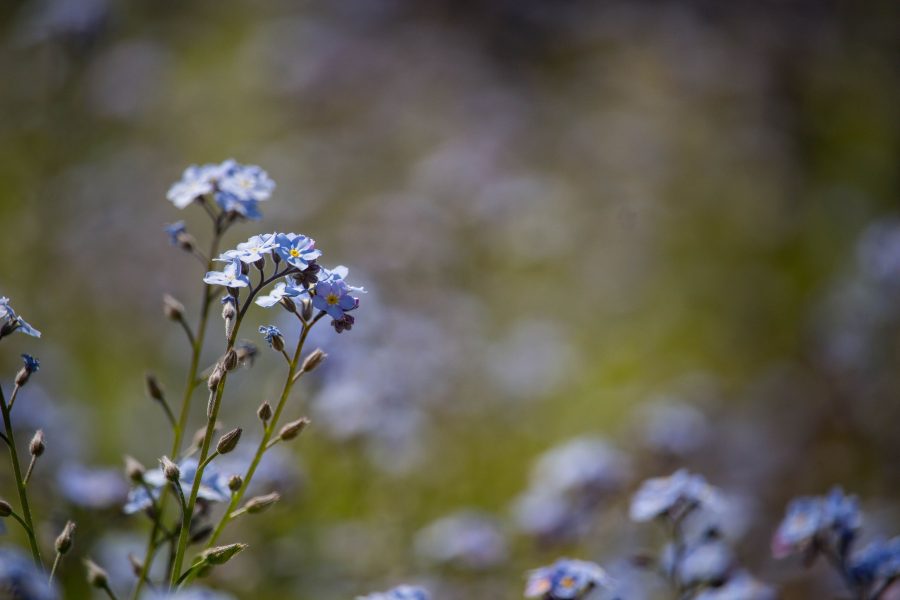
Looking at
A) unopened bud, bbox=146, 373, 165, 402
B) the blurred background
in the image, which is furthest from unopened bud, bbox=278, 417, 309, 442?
the blurred background

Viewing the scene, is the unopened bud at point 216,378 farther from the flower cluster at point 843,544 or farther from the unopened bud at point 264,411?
the flower cluster at point 843,544

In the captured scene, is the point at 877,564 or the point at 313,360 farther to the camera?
the point at 877,564

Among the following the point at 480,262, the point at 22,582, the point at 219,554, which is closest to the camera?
the point at 22,582

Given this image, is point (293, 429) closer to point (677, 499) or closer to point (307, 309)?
point (307, 309)

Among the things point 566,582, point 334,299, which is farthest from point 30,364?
point 566,582

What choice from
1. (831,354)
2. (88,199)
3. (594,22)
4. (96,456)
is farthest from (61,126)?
(594,22)

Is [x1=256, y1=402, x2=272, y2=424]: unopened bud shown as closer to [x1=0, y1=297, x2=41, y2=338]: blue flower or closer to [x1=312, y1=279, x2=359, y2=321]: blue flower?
[x1=312, y1=279, x2=359, y2=321]: blue flower

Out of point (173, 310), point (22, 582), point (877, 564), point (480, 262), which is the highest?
point (480, 262)

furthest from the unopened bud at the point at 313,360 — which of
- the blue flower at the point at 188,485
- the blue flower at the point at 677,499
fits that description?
the blue flower at the point at 677,499
